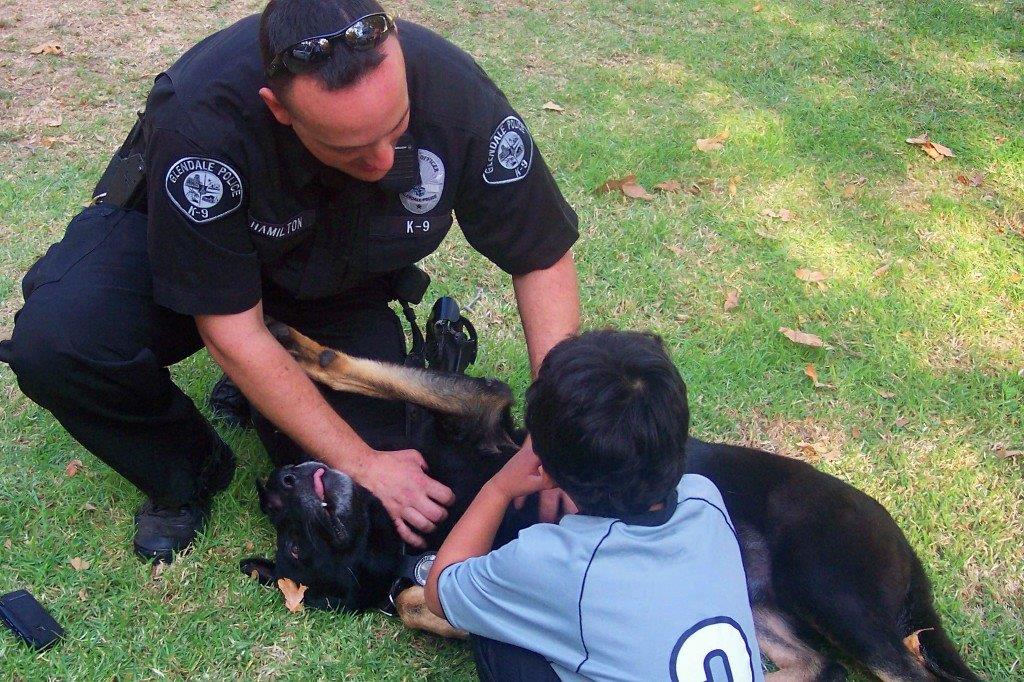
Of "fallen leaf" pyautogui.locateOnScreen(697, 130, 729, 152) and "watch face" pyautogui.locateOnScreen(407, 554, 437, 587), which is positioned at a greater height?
"fallen leaf" pyautogui.locateOnScreen(697, 130, 729, 152)

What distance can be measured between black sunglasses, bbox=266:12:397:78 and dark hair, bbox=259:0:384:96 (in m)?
0.01

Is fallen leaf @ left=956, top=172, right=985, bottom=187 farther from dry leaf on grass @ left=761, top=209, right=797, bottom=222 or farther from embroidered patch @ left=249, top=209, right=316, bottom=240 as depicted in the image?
embroidered patch @ left=249, top=209, right=316, bottom=240

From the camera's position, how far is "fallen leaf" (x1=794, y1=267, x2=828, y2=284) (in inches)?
158

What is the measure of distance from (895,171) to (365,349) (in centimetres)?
335

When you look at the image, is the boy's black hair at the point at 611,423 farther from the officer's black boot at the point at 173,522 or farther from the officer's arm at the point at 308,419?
the officer's black boot at the point at 173,522

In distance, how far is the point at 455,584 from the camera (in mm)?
2125

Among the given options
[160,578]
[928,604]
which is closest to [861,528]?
[928,604]

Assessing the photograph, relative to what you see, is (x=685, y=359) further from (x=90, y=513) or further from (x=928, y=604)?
(x=90, y=513)

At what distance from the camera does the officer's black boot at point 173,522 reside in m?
2.81

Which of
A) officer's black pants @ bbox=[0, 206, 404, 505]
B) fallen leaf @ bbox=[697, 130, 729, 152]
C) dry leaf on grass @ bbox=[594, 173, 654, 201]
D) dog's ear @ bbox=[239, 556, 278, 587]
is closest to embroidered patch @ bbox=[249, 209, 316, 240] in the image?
officer's black pants @ bbox=[0, 206, 404, 505]

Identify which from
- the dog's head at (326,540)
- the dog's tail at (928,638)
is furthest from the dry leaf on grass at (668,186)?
the dog's head at (326,540)

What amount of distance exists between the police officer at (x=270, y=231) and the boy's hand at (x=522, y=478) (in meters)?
0.40

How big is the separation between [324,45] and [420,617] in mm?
1699

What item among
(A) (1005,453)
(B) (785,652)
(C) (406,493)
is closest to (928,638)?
(B) (785,652)
